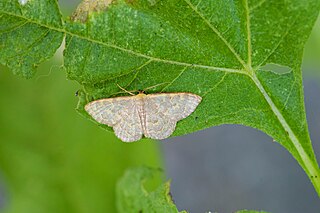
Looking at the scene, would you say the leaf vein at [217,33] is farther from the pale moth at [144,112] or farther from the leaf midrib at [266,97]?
the pale moth at [144,112]

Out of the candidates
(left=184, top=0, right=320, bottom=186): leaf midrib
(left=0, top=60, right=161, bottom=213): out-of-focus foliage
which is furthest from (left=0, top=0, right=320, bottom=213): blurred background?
(left=184, top=0, right=320, bottom=186): leaf midrib

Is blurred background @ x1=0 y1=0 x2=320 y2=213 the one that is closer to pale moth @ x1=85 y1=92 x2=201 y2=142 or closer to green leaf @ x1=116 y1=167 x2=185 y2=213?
green leaf @ x1=116 y1=167 x2=185 y2=213

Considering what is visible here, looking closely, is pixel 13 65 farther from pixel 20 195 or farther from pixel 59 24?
pixel 20 195

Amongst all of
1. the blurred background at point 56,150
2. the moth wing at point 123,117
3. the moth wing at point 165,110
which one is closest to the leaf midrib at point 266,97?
the moth wing at point 165,110

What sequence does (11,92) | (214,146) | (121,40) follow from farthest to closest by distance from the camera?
(214,146), (11,92), (121,40)

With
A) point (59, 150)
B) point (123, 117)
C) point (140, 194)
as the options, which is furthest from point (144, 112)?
point (59, 150)

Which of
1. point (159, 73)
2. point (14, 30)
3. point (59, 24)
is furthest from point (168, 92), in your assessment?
point (14, 30)
